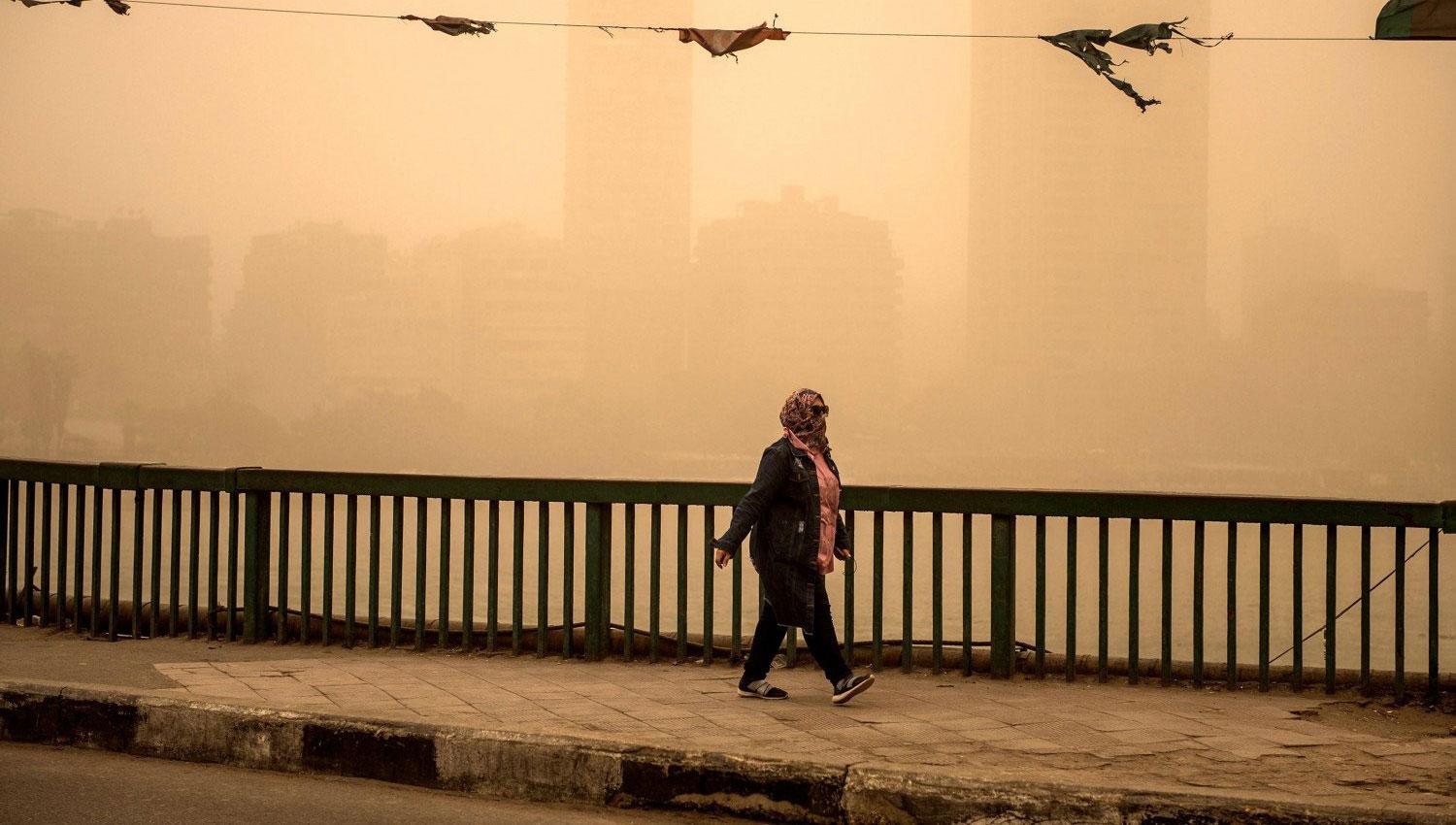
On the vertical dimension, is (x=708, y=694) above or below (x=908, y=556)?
below

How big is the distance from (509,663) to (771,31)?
4.83 m

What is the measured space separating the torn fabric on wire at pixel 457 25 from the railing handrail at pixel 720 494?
368cm

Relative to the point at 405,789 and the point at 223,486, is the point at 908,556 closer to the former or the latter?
the point at 405,789

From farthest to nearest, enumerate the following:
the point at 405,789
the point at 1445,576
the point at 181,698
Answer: the point at 1445,576 < the point at 181,698 < the point at 405,789

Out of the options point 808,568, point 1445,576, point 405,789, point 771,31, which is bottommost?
point 1445,576

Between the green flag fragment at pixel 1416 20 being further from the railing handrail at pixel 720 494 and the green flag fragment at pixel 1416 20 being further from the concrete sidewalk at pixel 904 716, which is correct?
the concrete sidewalk at pixel 904 716

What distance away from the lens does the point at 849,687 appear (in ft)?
22.1

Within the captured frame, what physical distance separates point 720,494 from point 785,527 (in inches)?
37.5

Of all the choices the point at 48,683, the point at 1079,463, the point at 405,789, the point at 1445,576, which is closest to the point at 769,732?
the point at 405,789

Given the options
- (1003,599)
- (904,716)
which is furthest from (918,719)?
(1003,599)

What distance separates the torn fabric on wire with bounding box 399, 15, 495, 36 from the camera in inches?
408

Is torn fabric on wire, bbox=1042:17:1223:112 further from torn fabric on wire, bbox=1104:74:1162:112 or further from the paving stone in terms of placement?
the paving stone

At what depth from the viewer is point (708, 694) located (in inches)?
276

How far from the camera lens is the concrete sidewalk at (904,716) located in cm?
528
